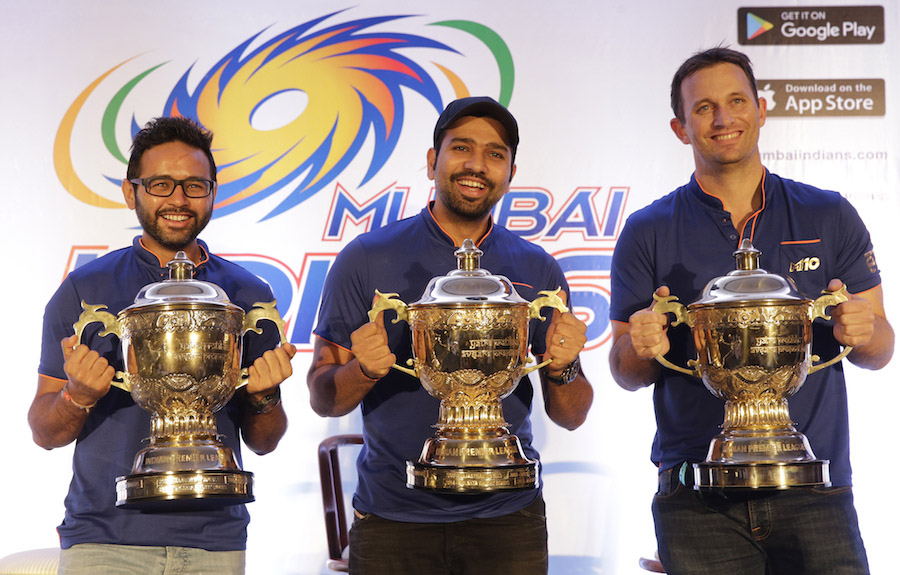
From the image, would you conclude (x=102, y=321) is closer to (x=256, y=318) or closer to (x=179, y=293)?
(x=179, y=293)

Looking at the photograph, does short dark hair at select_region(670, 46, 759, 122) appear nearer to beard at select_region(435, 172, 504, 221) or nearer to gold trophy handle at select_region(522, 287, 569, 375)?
beard at select_region(435, 172, 504, 221)

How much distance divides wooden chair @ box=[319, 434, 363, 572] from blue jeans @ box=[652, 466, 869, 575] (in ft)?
4.52

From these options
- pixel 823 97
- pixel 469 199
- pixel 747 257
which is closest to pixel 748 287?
pixel 747 257

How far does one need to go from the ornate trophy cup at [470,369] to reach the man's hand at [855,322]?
0.62 metres

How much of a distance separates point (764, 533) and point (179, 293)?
4.79ft

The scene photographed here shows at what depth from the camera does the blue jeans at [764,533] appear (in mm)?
2203

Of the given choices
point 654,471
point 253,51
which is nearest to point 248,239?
point 253,51

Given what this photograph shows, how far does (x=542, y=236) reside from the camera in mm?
4043

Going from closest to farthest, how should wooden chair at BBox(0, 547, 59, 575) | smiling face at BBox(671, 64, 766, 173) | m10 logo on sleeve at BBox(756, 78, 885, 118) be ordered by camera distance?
smiling face at BBox(671, 64, 766, 173) < wooden chair at BBox(0, 547, 59, 575) < m10 logo on sleeve at BBox(756, 78, 885, 118)

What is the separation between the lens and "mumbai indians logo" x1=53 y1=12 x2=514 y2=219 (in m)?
4.07

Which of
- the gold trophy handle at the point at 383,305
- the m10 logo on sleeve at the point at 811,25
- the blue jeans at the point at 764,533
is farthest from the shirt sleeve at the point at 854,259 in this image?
the m10 logo on sleeve at the point at 811,25

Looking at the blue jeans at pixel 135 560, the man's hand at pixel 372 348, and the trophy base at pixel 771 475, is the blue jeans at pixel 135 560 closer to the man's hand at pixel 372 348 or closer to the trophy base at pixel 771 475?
the man's hand at pixel 372 348

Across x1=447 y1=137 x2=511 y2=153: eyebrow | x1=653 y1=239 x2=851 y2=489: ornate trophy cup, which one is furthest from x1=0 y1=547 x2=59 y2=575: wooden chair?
x1=653 y1=239 x2=851 y2=489: ornate trophy cup

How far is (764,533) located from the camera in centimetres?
225
